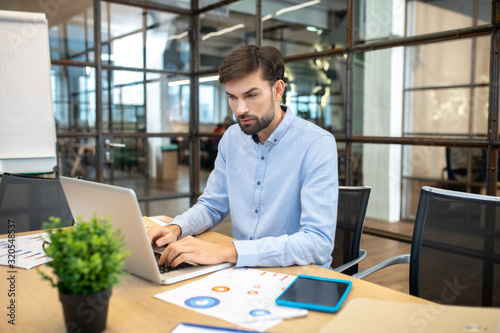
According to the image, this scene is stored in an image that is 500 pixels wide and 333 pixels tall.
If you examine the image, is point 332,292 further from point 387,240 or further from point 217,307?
point 387,240

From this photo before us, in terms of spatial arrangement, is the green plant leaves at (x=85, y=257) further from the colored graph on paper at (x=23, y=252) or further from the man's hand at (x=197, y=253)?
the colored graph on paper at (x=23, y=252)

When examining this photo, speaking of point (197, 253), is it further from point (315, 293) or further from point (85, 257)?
point (85, 257)

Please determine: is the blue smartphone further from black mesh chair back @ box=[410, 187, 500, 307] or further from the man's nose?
the man's nose

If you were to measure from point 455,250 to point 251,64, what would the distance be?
0.93 metres

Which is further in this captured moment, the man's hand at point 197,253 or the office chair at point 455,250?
the office chair at point 455,250

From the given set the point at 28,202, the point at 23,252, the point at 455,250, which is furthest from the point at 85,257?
the point at 28,202

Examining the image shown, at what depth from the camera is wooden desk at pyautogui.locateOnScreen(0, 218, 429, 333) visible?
2.91ft

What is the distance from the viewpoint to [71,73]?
3334 millimetres

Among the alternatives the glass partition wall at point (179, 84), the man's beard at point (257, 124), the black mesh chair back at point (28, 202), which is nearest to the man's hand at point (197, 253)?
the man's beard at point (257, 124)

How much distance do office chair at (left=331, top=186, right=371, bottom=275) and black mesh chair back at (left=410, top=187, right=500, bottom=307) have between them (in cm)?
29

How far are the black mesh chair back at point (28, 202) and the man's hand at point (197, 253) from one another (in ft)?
3.08

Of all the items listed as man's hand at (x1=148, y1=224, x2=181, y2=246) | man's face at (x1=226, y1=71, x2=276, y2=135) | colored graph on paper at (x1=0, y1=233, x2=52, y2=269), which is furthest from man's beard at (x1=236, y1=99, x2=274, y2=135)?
colored graph on paper at (x1=0, y1=233, x2=52, y2=269)

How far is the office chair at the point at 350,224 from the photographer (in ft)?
5.75

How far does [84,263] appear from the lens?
745 millimetres
